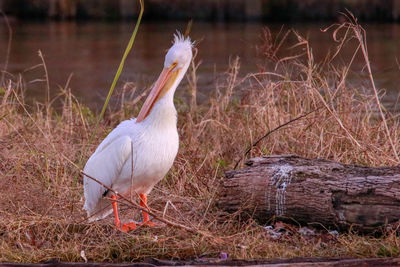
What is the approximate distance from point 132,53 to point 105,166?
10864 mm

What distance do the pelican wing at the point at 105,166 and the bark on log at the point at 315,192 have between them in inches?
25.1

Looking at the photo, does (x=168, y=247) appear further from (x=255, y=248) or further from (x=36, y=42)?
(x=36, y=42)

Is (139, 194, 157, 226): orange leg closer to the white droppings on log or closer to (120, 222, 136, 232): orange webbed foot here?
(120, 222, 136, 232): orange webbed foot

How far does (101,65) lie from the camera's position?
1396 cm

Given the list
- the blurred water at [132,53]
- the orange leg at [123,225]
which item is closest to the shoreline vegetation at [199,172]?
the orange leg at [123,225]

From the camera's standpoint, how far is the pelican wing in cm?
465

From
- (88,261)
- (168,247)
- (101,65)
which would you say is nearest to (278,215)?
(168,247)

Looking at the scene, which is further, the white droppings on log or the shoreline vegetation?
the white droppings on log

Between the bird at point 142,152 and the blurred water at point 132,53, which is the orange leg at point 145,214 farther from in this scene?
the blurred water at point 132,53

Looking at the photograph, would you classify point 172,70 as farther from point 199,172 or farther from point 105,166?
point 199,172

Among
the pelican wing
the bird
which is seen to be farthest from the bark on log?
the pelican wing

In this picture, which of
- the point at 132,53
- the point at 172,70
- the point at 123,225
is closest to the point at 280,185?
the point at 123,225

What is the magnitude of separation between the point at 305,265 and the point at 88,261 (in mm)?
1165

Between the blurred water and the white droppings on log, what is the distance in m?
4.13
